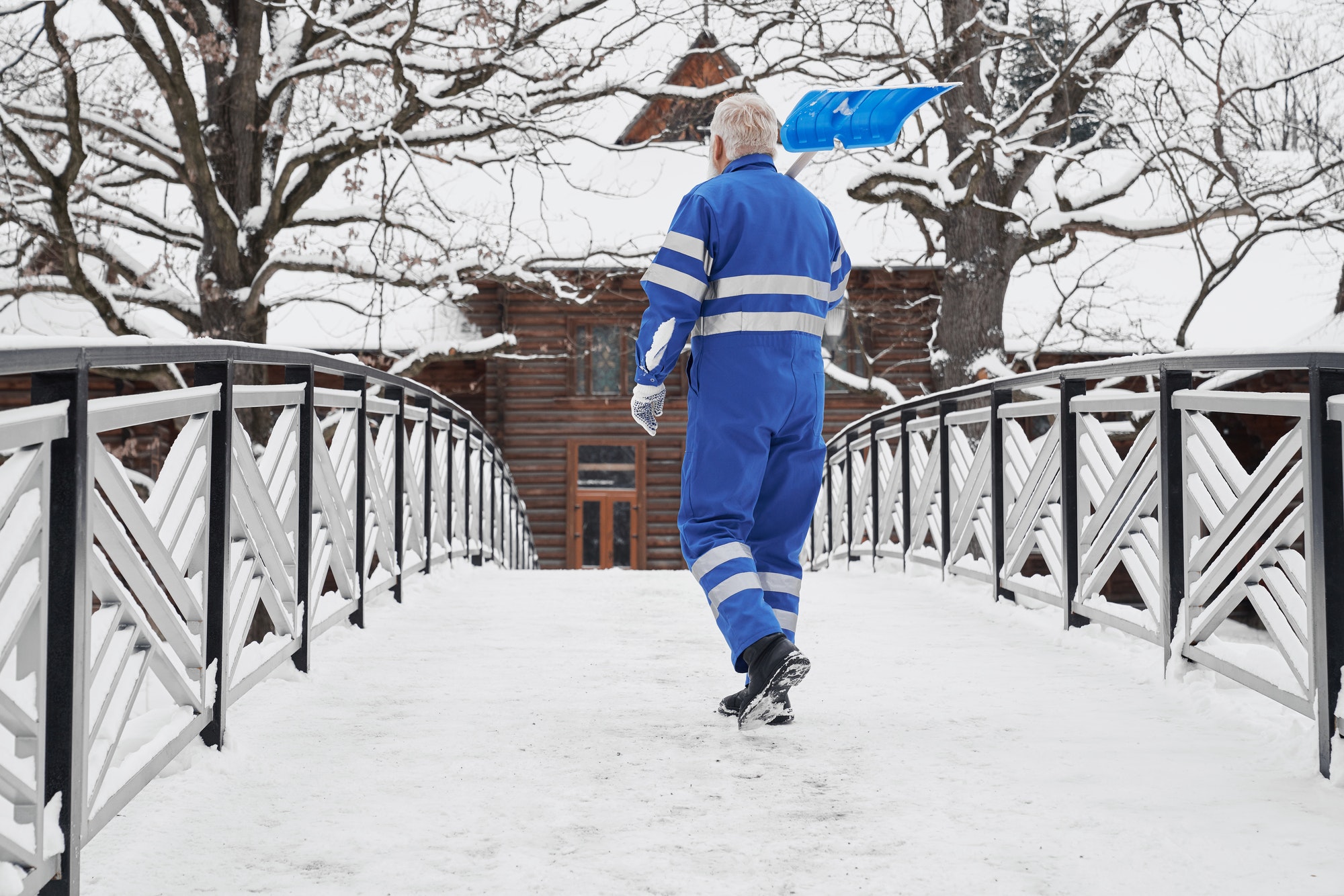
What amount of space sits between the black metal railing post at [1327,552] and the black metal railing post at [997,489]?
2.57 m

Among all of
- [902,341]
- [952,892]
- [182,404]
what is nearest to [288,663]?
[182,404]

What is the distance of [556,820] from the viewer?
2234 millimetres

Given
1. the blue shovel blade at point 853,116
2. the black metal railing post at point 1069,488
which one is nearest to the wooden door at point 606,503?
the black metal railing post at point 1069,488

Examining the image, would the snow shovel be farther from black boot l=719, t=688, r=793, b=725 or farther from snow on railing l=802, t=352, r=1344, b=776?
black boot l=719, t=688, r=793, b=725

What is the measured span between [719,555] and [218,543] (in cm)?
122

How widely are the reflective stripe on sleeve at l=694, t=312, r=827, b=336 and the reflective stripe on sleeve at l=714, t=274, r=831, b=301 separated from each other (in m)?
0.05

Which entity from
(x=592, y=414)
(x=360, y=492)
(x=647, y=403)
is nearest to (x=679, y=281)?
(x=647, y=403)

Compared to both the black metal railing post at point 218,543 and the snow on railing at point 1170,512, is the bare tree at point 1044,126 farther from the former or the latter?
the black metal railing post at point 218,543

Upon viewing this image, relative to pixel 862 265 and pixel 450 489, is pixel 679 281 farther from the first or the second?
pixel 862 265

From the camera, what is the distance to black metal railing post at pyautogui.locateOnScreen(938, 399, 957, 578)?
242 inches

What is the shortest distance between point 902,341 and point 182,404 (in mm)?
16847

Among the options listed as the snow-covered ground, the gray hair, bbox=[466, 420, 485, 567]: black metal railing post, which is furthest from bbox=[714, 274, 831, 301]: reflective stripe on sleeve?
bbox=[466, 420, 485, 567]: black metal railing post

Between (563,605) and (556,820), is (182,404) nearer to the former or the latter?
(556,820)

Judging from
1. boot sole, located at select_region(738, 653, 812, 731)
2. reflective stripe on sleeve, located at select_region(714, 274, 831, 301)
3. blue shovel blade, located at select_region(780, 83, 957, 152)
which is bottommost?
boot sole, located at select_region(738, 653, 812, 731)
